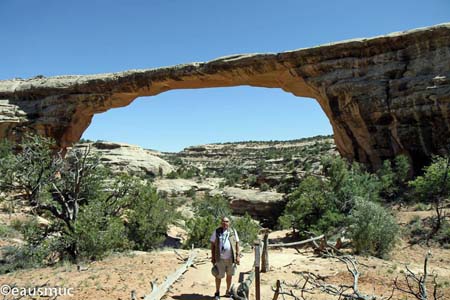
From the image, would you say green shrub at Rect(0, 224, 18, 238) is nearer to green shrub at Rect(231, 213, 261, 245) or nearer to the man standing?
green shrub at Rect(231, 213, 261, 245)

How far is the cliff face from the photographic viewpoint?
46.9 feet

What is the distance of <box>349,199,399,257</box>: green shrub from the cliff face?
24.4ft

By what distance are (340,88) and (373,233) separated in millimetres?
8773

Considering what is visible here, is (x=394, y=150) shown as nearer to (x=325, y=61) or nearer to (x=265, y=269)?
(x=325, y=61)

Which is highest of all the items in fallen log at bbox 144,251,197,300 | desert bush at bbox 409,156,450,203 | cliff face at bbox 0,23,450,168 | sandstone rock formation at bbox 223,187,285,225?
cliff face at bbox 0,23,450,168

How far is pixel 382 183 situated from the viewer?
13.9 metres

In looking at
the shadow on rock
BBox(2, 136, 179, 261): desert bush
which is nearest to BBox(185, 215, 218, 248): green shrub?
BBox(2, 136, 179, 261): desert bush

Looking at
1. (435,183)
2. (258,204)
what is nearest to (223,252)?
(435,183)

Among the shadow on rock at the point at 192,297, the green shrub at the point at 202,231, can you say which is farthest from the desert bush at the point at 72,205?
the shadow on rock at the point at 192,297

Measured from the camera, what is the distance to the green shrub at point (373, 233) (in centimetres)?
862

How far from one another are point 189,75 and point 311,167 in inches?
527

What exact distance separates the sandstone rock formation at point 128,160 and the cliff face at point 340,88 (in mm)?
10156

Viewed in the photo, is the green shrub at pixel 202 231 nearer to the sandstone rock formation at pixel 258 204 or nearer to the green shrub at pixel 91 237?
the green shrub at pixel 91 237

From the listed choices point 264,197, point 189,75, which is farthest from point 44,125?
point 264,197
